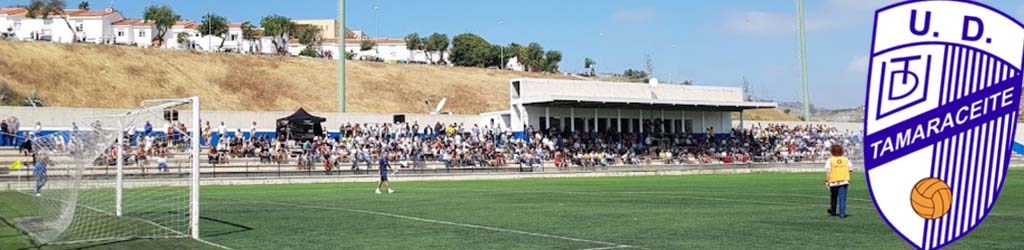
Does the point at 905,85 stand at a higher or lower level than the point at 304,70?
lower

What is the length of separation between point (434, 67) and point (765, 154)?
65394 millimetres

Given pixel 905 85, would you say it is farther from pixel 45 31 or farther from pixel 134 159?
pixel 45 31

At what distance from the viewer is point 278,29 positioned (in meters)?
148

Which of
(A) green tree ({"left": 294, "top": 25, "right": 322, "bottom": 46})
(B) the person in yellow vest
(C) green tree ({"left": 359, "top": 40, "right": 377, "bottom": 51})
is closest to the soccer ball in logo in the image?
(B) the person in yellow vest

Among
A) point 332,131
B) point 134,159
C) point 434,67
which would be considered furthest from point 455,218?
point 434,67

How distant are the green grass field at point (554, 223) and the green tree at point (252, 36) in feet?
389

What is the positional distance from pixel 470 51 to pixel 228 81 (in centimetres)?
6372

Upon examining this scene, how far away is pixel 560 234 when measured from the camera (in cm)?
1509

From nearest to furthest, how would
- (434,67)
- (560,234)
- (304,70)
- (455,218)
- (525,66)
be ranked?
(560,234), (455,218), (304,70), (434,67), (525,66)

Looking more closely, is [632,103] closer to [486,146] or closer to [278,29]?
[486,146]

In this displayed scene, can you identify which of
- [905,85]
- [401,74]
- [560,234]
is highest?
[401,74]

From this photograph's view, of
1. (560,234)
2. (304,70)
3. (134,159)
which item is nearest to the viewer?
(560,234)

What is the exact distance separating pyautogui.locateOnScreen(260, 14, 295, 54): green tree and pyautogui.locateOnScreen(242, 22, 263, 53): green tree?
1.59 m

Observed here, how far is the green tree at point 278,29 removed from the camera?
483 ft
